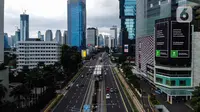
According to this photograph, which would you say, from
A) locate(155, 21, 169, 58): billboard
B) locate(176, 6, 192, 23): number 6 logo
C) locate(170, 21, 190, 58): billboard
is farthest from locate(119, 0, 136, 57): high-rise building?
locate(170, 21, 190, 58): billboard

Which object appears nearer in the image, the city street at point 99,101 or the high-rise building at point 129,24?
the city street at point 99,101

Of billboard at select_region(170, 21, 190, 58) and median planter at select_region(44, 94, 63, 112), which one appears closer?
median planter at select_region(44, 94, 63, 112)

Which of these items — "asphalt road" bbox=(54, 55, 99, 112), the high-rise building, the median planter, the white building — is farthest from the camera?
the high-rise building

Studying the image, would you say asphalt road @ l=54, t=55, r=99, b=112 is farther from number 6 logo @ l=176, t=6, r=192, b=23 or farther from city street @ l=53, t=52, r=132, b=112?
number 6 logo @ l=176, t=6, r=192, b=23

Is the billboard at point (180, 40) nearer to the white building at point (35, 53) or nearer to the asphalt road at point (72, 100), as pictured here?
the asphalt road at point (72, 100)

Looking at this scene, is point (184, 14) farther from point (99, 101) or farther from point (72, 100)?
point (72, 100)

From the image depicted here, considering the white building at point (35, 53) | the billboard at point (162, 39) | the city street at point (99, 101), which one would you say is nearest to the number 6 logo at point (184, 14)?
the billboard at point (162, 39)
